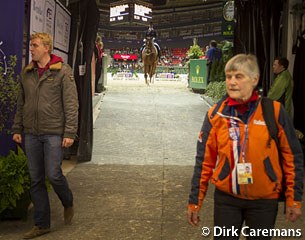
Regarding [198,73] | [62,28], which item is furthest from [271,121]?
[198,73]

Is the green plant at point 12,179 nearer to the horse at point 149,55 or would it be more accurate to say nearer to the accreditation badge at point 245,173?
the accreditation badge at point 245,173

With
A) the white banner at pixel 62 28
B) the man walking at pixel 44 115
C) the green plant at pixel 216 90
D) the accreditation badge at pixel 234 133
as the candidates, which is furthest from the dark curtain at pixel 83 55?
the green plant at pixel 216 90

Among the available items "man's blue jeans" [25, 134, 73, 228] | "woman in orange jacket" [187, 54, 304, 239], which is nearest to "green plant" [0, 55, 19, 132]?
"man's blue jeans" [25, 134, 73, 228]

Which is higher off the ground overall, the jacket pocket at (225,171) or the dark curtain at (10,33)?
the dark curtain at (10,33)

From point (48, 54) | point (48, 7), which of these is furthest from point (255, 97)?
point (48, 7)

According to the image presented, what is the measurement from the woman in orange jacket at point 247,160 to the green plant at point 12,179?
89.8 inches

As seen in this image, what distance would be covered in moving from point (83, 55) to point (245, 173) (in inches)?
213

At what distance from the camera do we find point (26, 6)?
5.21 meters

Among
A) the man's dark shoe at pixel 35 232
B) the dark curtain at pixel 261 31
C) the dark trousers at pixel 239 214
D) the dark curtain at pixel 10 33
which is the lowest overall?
→ the man's dark shoe at pixel 35 232

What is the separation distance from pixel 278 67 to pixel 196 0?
127 feet

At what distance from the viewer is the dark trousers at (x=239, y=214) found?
2803mm

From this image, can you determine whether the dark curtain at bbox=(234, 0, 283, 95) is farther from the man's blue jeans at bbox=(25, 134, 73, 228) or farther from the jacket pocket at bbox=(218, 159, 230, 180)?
the jacket pocket at bbox=(218, 159, 230, 180)

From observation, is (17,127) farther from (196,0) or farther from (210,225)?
(196,0)

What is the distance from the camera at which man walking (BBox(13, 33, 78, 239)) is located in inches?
169
